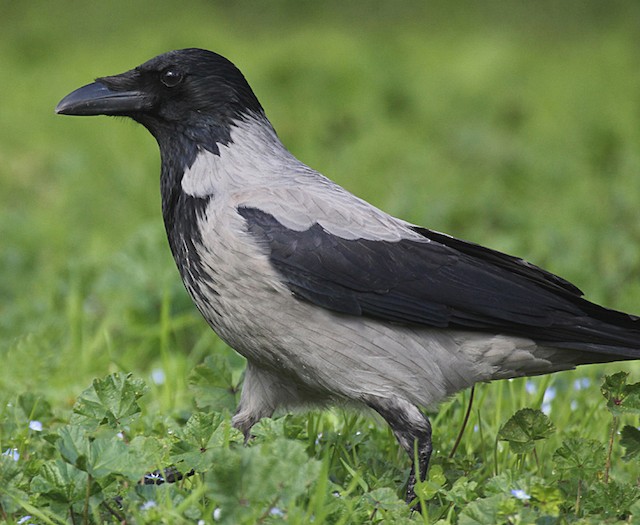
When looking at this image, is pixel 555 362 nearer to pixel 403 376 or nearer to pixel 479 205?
pixel 403 376

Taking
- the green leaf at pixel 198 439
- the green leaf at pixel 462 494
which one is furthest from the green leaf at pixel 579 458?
the green leaf at pixel 198 439

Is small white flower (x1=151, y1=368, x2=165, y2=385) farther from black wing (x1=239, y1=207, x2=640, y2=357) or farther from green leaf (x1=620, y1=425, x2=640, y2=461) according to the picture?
green leaf (x1=620, y1=425, x2=640, y2=461)

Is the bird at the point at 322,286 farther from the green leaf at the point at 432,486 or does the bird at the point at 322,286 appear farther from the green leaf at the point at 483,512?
the green leaf at the point at 483,512

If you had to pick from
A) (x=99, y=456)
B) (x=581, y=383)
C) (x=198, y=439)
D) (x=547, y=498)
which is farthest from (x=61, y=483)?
(x=581, y=383)

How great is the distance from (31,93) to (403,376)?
7.90 metres

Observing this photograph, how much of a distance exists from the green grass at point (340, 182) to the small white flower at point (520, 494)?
34mm

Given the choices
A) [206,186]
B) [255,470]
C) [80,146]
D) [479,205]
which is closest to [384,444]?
[206,186]

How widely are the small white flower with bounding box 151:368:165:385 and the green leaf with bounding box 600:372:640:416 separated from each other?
85.1 inches

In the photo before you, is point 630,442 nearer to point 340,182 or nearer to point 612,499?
point 612,499

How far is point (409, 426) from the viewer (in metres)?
3.63

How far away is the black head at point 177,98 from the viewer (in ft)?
12.9

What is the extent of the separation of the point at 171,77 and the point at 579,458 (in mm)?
1941

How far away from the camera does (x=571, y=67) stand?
11.6 metres

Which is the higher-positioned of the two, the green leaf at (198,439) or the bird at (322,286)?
the bird at (322,286)
